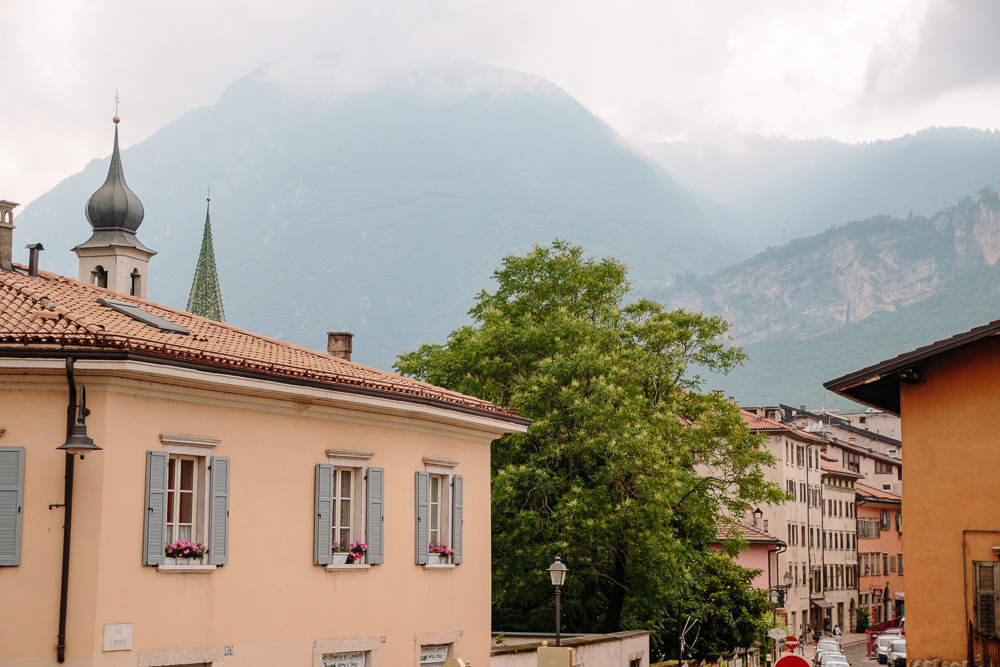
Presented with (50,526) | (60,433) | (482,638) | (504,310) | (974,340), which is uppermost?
(504,310)

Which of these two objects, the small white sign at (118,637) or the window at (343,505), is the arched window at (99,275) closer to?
the window at (343,505)

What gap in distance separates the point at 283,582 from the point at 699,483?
2042 centimetres

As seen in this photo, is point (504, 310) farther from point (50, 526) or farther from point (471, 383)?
point (50, 526)

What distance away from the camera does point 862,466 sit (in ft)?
350

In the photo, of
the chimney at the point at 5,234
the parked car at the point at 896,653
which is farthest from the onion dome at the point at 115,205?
the chimney at the point at 5,234

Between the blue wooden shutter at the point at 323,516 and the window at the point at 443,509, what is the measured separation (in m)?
2.84

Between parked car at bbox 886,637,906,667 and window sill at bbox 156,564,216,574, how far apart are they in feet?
149

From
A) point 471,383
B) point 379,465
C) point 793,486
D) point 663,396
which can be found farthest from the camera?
point 793,486

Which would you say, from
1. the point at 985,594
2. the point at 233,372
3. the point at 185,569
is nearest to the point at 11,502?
the point at 185,569

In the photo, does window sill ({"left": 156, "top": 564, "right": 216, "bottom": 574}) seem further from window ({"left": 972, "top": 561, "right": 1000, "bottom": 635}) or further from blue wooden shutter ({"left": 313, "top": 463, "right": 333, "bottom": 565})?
window ({"left": 972, "top": 561, "right": 1000, "bottom": 635})

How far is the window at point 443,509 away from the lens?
21.8 metres

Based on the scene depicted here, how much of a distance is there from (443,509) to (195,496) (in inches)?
258

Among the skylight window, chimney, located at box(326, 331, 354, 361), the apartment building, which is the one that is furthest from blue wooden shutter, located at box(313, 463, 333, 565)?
the apartment building

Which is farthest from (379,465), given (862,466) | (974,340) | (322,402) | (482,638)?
(862,466)
